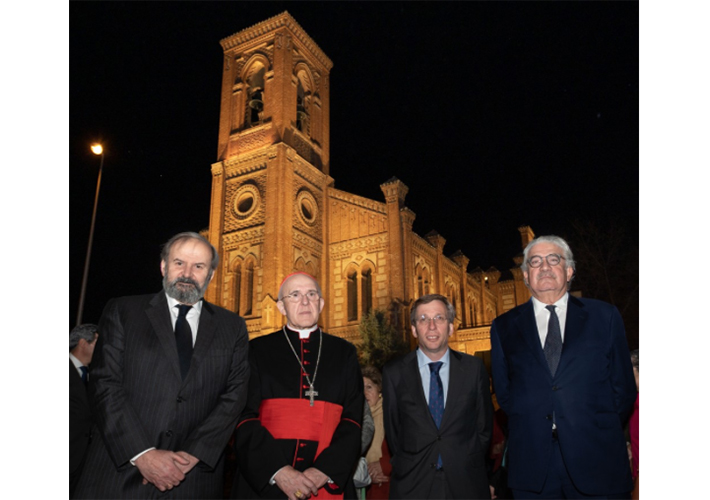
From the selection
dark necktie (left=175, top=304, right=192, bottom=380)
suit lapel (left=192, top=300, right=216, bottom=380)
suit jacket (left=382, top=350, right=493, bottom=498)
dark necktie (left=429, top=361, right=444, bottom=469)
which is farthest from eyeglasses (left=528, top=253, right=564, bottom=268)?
dark necktie (left=175, top=304, right=192, bottom=380)

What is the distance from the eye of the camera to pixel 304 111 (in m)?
31.8

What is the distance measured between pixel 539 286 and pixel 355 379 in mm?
1586

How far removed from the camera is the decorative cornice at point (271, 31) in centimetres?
3075

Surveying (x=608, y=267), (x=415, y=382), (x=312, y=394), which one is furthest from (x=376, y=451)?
(x=608, y=267)

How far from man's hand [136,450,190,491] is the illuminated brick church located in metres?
20.8

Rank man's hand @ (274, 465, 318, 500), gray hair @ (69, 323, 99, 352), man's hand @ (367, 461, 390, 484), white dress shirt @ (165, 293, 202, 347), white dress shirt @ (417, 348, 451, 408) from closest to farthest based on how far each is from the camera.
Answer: man's hand @ (274, 465, 318, 500) < white dress shirt @ (165, 293, 202, 347) < white dress shirt @ (417, 348, 451, 408) < man's hand @ (367, 461, 390, 484) < gray hair @ (69, 323, 99, 352)

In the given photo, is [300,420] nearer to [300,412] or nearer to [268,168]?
[300,412]

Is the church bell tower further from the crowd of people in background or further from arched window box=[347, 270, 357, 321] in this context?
the crowd of people in background

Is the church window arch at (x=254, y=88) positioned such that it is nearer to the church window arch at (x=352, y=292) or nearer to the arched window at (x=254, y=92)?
the arched window at (x=254, y=92)

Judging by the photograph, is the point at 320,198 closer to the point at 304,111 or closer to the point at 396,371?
the point at 304,111

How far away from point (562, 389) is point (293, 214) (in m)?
24.9

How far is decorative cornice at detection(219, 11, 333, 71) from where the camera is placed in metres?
30.8

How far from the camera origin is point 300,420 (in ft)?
12.6

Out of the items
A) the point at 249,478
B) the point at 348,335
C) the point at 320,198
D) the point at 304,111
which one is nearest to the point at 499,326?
the point at 249,478
